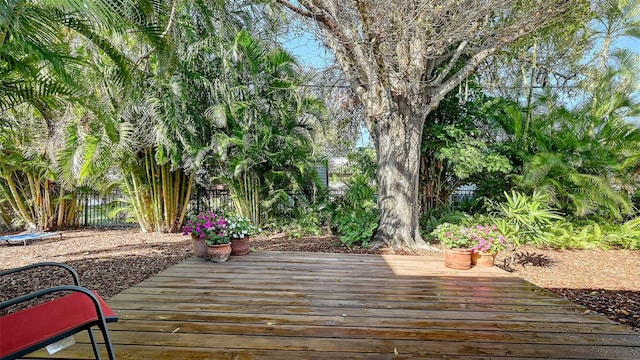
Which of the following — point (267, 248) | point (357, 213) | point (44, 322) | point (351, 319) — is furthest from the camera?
point (357, 213)

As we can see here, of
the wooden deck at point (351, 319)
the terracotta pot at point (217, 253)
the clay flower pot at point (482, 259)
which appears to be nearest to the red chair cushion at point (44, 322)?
the wooden deck at point (351, 319)

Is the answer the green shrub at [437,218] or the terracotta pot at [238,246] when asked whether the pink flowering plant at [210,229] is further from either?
the green shrub at [437,218]

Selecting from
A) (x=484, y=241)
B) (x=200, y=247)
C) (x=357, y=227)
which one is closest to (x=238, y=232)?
(x=200, y=247)

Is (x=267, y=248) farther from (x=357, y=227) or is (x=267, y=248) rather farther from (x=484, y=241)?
(x=484, y=241)

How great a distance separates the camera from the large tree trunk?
500cm

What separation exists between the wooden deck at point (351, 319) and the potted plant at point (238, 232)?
700mm

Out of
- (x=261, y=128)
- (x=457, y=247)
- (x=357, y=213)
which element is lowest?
(x=457, y=247)

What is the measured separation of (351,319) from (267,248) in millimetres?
2919

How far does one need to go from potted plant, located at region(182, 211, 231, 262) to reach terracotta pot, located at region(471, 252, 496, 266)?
10.2ft

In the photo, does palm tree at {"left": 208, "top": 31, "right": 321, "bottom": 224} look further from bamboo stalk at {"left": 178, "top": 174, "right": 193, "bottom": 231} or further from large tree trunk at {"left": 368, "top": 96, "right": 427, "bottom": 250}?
large tree trunk at {"left": 368, "top": 96, "right": 427, "bottom": 250}

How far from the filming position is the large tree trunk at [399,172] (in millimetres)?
5004

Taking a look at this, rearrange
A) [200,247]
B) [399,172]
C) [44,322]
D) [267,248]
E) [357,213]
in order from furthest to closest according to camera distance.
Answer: [357,213]
[267,248]
[399,172]
[200,247]
[44,322]

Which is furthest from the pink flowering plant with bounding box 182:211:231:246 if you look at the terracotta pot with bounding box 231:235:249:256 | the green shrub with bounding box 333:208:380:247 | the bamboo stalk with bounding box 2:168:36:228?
the bamboo stalk with bounding box 2:168:36:228

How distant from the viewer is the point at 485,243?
4.00m
